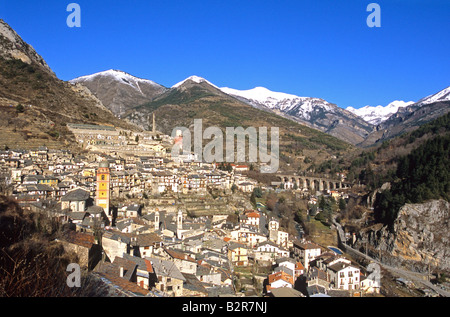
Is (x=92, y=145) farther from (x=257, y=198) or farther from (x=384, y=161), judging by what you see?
(x=384, y=161)

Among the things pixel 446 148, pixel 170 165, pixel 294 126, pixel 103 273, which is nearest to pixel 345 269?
pixel 103 273

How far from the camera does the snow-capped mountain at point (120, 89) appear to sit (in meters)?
127

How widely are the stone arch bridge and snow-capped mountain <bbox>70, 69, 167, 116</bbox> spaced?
79035 millimetres

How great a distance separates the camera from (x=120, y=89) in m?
142

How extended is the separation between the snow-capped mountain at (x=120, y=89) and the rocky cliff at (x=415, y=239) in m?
101

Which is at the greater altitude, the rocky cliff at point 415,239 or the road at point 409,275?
the rocky cliff at point 415,239
